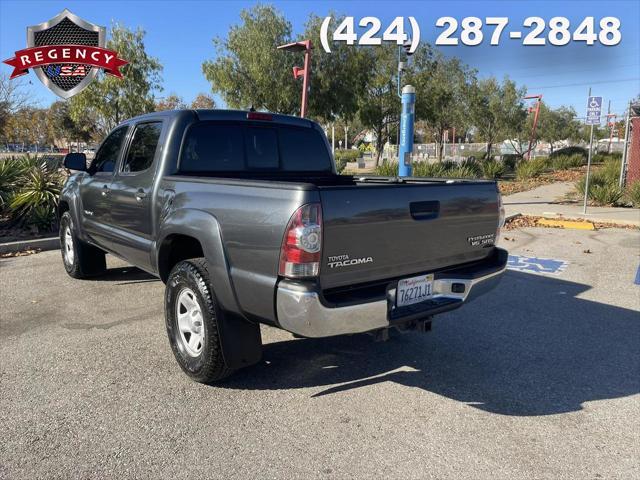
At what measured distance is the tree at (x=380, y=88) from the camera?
2355cm

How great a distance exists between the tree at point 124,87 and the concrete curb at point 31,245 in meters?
14.2

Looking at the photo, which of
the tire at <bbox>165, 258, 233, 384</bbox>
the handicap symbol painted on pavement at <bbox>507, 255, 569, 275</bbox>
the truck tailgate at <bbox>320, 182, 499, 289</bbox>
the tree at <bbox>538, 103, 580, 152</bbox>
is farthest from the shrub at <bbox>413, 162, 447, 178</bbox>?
the tree at <bbox>538, 103, 580, 152</bbox>

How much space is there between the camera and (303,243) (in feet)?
9.16

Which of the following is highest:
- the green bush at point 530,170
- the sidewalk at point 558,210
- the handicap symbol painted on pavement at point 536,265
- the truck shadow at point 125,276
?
the green bush at point 530,170

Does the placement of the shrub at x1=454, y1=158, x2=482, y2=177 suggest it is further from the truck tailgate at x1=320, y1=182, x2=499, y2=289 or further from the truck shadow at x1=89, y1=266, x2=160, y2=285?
the truck tailgate at x1=320, y1=182, x2=499, y2=289

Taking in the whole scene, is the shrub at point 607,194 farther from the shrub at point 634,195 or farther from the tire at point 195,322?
the tire at point 195,322

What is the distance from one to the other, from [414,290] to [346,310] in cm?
64

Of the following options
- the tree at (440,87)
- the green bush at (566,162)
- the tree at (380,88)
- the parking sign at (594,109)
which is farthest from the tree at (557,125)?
the parking sign at (594,109)

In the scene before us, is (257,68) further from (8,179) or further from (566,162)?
(566,162)

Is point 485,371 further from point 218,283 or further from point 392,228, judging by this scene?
point 218,283

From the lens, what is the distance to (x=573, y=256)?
841 centimetres

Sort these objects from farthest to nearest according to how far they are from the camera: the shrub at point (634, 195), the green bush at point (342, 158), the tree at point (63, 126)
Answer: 1. the tree at point (63, 126)
2. the green bush at point (342, 158)
3. the shrub at point (634, 195)

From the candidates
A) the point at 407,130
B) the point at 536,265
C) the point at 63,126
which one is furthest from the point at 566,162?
the point at 63,126

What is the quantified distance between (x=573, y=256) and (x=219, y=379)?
22.6ft
